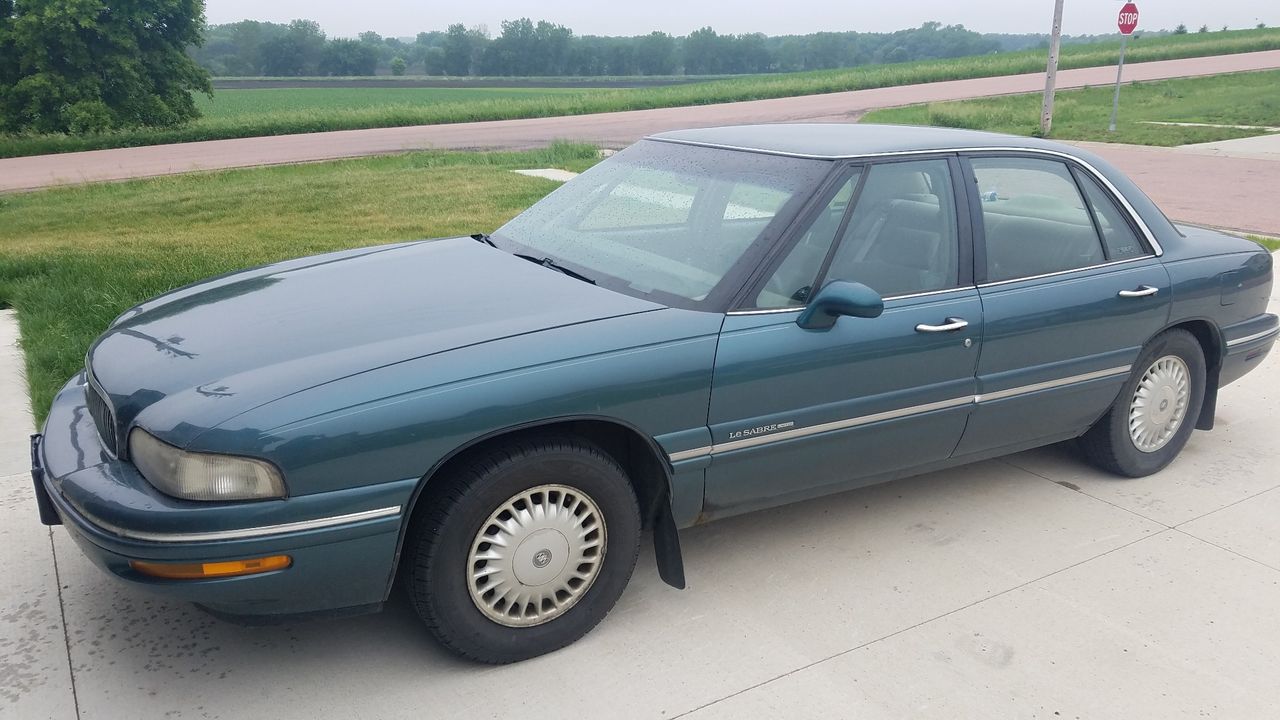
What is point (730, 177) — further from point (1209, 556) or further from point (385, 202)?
point (385, 202)

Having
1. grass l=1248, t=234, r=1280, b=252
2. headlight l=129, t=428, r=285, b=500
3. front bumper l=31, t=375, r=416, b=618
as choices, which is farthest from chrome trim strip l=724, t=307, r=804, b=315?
grass l=1248, t=234, r=1280, b=252

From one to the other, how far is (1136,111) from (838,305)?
80.4 feet

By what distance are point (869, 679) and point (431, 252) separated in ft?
7.47

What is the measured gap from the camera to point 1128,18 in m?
19.9

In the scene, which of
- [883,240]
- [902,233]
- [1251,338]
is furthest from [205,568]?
[1251,338]

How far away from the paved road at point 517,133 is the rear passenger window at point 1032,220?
1592 centimetres

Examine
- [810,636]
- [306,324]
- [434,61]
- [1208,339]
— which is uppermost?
[434,61]

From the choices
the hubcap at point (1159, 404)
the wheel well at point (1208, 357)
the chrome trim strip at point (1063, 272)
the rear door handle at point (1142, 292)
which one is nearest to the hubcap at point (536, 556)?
the chrome trim strip at point (1063, 272)

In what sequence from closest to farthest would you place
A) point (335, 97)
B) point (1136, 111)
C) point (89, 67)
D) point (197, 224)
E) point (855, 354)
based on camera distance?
point (855, 354) < point (197, 224) < point (1136, 111) < point (89, 67) < point (335, 97)

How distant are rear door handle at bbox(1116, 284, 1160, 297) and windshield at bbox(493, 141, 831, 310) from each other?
1436 millimetres

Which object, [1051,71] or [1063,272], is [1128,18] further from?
[1063,272]

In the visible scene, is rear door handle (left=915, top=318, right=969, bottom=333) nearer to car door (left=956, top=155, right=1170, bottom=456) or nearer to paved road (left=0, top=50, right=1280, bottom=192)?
car door (left=956, top=155, right=1170, bottom=456)

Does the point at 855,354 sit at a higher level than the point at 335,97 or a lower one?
higher

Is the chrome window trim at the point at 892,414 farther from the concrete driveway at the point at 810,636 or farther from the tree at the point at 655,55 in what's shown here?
the tree at the point at 655,55
